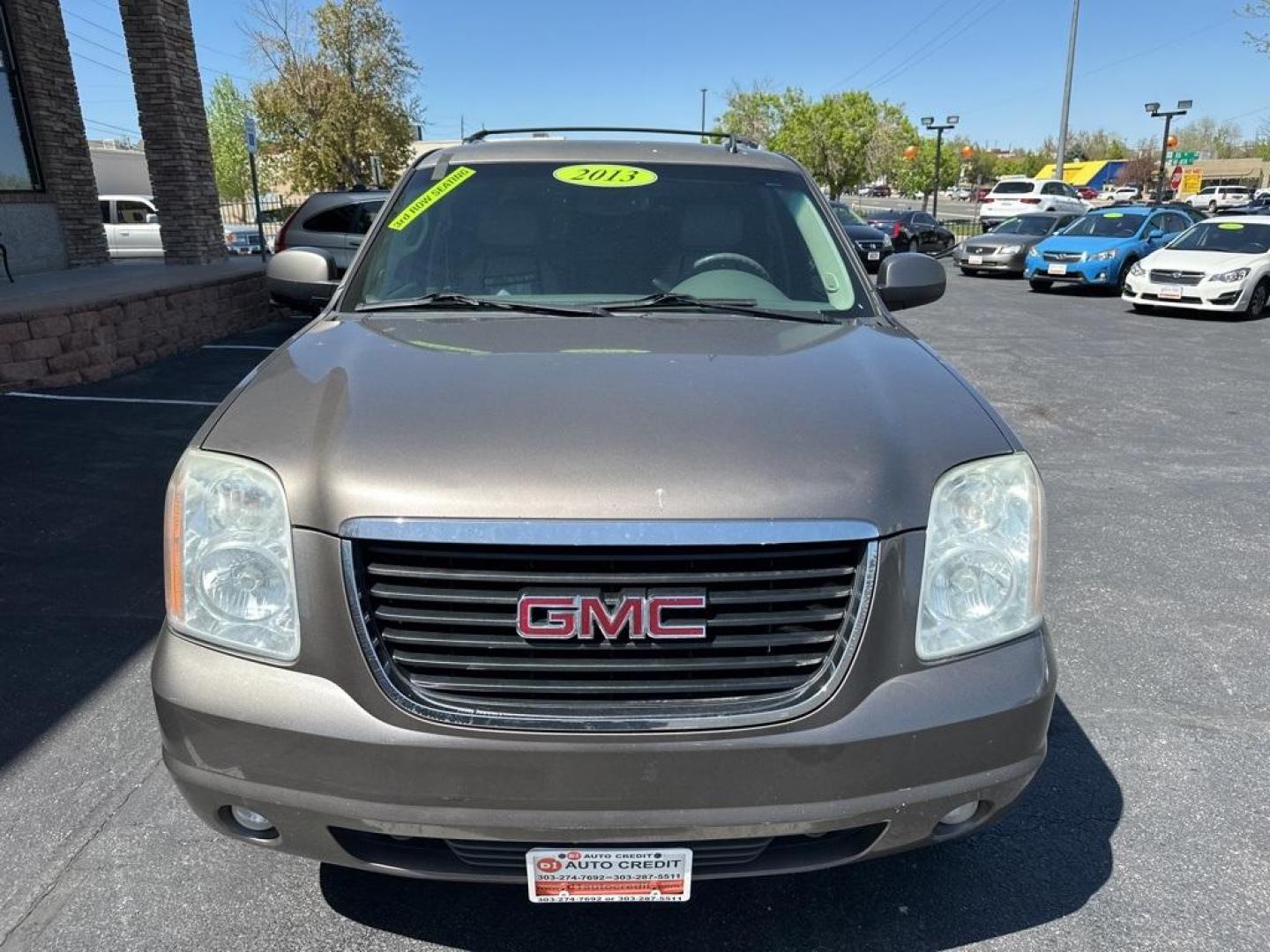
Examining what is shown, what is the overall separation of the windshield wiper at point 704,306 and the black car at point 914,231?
2419 centimetres

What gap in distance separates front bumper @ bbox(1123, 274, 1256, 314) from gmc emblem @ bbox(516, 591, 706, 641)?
15.3 meters

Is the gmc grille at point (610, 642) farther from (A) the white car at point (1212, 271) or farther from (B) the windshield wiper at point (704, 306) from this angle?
(A) the white car at point (1212, 271)

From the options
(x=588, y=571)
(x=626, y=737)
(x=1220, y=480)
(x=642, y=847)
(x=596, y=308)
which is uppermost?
(x=596, y=308)

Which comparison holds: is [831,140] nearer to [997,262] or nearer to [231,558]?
[997,262]

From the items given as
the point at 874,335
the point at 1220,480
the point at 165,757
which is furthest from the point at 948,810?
the point at 1220,480

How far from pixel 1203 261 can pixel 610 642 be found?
52.7 ft

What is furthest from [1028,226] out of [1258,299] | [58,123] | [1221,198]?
[1221,198]

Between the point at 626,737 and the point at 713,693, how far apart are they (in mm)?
196

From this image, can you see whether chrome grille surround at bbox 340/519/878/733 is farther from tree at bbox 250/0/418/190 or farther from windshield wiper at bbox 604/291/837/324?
tree at bbox 250/0/418/190

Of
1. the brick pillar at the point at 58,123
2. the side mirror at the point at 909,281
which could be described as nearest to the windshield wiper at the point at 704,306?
the side mirror at the point at 909,281

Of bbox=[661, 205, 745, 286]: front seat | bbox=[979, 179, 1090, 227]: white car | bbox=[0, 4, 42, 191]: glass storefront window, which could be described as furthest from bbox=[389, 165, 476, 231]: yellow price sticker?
bbox=[979, 179, 1090, 227]: white car

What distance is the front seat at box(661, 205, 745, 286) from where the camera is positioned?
3.11 m

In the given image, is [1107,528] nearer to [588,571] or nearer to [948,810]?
[948,810]

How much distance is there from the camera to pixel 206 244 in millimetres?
12844
